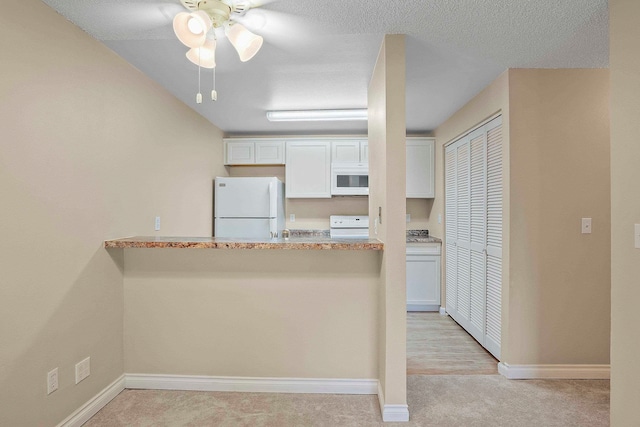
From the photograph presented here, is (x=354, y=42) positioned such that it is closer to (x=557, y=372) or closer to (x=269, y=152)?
(x=269, y=152)

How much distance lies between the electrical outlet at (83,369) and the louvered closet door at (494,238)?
9.43 feet

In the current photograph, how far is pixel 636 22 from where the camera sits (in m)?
1.46

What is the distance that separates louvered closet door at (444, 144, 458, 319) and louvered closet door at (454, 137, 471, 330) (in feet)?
0.28

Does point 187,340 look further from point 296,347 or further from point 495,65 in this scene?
point 495,65

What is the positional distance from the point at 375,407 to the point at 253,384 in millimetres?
819

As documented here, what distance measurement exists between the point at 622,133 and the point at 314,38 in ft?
5.42

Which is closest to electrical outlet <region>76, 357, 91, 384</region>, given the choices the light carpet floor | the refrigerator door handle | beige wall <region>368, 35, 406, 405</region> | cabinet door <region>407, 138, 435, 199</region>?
the light carpet floor

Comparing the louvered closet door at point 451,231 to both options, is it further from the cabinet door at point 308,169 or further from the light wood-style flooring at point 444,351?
the cabinet door at point 308,169

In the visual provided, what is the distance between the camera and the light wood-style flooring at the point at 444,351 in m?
2.64

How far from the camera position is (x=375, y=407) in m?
2.10

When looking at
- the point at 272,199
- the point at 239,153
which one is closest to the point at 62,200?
the point at 272,199

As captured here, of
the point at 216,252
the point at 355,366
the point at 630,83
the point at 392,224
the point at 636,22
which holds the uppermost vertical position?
the point at 636,22

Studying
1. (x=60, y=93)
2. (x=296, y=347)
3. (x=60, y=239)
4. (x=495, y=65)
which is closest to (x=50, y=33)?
(x=60, y=93)

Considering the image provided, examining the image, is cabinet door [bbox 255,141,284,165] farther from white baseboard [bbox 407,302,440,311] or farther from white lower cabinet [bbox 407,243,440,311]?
white baseboard [bbox 407,302,440,311]
